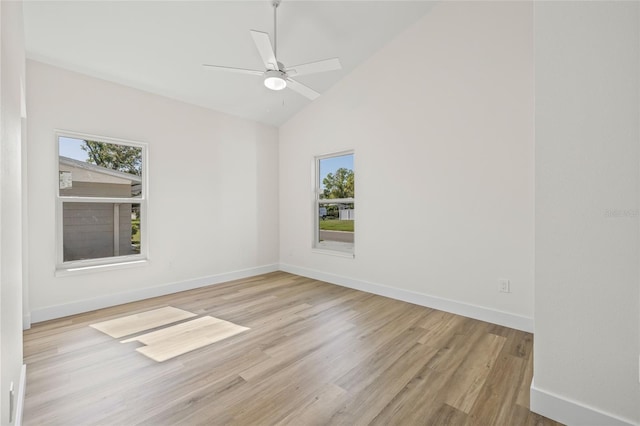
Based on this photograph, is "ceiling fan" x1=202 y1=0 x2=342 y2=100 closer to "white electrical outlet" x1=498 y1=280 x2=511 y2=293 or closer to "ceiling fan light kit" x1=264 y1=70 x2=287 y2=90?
"ceiling fan light kit" x1=264 y1=70 x2=287 y2=90

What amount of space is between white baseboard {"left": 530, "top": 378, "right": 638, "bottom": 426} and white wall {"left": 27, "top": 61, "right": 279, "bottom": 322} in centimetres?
411

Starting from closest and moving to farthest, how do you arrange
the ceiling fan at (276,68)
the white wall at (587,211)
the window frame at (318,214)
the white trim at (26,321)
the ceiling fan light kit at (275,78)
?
1. the white wall at (587,211)
2. the ceiling fan at (276,68)
3. the ceiling fan light kit at (275,78)
4. the white trim at (26,321)
5. the window frame at (318,214)

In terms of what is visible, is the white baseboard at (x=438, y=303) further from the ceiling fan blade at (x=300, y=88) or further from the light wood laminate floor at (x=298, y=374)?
the ceiling fan blade at (x=300, y=88)

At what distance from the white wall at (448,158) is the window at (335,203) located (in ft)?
0.79

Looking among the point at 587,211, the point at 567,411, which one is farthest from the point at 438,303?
the point at 587,211

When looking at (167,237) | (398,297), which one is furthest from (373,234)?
(167,237)

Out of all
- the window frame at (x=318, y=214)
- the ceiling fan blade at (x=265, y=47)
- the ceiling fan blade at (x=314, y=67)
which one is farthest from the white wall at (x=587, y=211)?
the window frame at (x=318, y=214)

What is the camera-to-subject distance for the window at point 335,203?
14.9 feet

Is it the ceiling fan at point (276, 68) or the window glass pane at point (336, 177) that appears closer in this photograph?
the ceiling fan at point (276, 68)

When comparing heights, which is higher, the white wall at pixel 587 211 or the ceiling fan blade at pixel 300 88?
the ceiling fan blade at pixel 300 88

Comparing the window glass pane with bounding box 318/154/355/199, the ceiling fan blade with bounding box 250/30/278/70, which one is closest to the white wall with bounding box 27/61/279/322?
the window glass pane with bounding box 318/154/355/199

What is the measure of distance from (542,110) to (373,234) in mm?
2623

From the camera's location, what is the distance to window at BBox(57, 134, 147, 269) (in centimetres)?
337

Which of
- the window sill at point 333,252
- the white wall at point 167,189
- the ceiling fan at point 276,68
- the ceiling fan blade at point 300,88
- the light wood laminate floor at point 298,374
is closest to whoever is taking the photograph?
the light wood laminate floor at point 298,374
